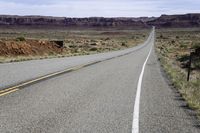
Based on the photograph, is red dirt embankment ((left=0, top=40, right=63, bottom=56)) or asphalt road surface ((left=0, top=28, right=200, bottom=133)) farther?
red dirt embankment ((left=0, top=40, right=63, bottom=56))

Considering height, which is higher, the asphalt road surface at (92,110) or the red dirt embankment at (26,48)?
the asphalt road surface at (92,110)

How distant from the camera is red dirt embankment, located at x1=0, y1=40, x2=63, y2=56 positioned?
40594 mm

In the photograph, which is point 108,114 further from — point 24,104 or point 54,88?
point 54,88

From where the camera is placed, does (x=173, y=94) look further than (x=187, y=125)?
Yes

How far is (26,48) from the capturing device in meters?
43.5

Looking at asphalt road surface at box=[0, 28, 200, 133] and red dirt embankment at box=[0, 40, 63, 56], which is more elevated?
asphalt road surface at box=[0, 28, 200, 133]

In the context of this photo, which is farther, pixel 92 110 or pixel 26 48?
pixel 26 48

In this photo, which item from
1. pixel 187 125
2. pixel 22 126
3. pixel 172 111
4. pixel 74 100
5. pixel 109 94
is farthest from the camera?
pixel 109 94

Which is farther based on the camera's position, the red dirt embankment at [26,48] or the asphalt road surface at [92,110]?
the red dirt embankment at [26,48]

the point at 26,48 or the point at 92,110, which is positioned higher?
the point at 92,110

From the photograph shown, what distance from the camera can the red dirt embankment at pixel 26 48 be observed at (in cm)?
4059

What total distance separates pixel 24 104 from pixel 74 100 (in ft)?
5.13

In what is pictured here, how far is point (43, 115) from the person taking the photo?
8.80 meters

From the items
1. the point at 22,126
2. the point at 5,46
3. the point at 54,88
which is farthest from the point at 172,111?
the point at 5,46
